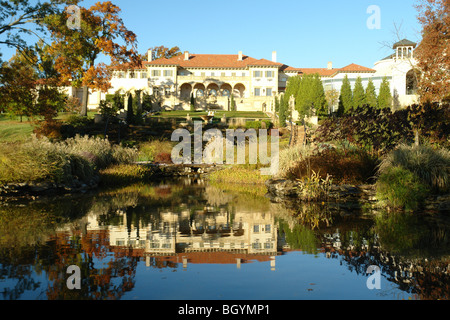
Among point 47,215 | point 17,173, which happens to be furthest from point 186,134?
point 47,215

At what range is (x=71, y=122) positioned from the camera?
3306 cm

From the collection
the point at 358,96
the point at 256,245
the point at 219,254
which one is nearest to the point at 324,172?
the point at 256,245

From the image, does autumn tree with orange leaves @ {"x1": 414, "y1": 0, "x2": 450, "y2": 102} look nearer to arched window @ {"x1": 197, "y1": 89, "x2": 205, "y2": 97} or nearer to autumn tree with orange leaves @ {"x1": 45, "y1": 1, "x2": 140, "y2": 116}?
autumn tree with orange leaves @ {"x1": 45, "y1": 1, "x2": 140, "y2": 116}

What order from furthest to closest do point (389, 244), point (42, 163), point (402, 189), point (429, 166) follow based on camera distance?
point (42, 163)
point (429, 166)
point (402, 189)
point (389, 244)

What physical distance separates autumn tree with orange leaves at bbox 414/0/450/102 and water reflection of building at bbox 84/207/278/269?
825 cm

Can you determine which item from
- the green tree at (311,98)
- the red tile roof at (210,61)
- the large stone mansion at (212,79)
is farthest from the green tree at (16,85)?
the red tile roof at (210,61)

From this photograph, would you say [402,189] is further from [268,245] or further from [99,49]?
[99,49]

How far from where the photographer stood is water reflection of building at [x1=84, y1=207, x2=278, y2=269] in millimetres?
6328

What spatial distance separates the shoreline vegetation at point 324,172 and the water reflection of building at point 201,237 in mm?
3423

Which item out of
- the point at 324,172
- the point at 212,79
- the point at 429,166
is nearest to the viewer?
the point at 429,166

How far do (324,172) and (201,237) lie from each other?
6695 mm

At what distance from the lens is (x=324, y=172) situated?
1316 centimetres

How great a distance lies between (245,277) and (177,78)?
59.4 meters
